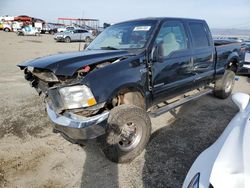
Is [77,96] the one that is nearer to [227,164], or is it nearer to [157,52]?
[157,52]

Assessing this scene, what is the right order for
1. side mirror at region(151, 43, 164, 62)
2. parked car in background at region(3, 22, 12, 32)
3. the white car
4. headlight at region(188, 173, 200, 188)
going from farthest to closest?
parked car in background at region(3, 22, 12, 32) < side mirror at region(151, 43, 164, 62) < headlight at region(188, 173, 200, 188) < the white car

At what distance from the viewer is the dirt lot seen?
2.84 meters

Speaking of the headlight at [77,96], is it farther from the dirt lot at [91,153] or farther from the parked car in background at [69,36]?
the parked car in background at [69,36]

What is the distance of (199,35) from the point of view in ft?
15.2

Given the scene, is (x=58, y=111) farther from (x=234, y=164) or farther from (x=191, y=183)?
(x=234, y=164)

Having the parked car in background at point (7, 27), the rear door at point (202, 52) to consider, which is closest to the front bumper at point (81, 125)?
the rear door at point (202, 52)

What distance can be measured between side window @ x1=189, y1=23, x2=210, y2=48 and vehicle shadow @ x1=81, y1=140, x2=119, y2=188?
279 cm

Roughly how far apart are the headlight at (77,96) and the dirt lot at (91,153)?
70 cm

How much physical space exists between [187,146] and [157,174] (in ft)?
3.03

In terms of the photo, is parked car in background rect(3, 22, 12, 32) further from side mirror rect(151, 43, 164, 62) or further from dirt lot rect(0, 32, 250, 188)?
side mirror rect(151, 43, 164, 62)

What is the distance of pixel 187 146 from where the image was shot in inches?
142

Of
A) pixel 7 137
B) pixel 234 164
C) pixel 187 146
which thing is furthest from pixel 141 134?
pixel 7 137

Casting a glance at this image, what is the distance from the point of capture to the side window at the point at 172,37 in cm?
368

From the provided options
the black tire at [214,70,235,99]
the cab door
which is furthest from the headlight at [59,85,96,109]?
the black tire at [214,70,235,99]
